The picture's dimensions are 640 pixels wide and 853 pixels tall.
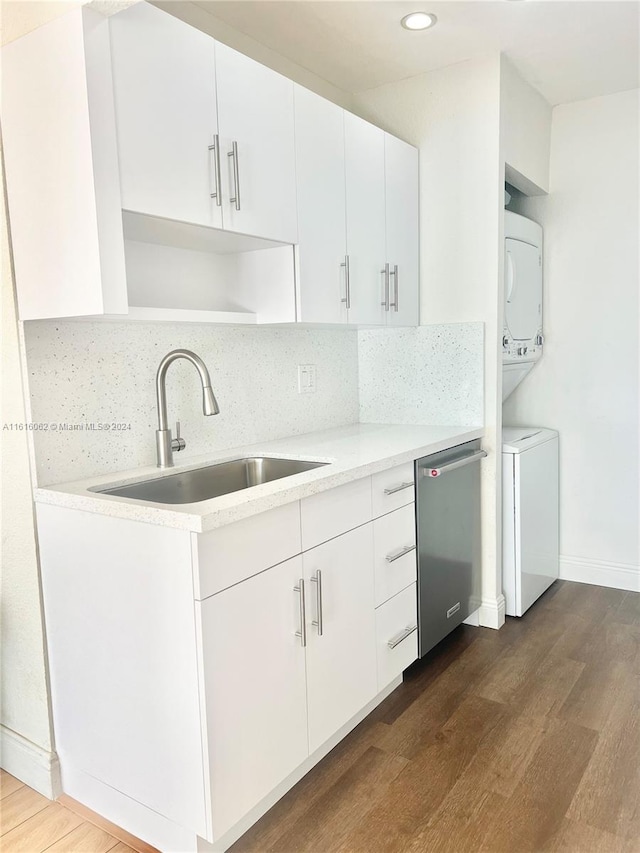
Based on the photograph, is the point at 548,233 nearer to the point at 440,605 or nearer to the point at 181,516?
the point at 440,605

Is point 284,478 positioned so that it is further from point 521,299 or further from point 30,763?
point 521,299

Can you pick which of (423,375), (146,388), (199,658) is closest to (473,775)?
(199,658)

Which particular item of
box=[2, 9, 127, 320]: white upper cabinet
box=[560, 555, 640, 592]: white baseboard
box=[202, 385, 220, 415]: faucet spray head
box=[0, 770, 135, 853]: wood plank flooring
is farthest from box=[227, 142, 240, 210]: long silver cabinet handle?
box=[560, 555, 640, 592]: white baseboard

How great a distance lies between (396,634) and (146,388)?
1195 mm

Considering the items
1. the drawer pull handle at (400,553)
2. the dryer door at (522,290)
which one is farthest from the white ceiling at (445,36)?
the drawer pull handle at (400,553)

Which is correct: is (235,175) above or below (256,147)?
below

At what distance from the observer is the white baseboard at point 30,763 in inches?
70.1

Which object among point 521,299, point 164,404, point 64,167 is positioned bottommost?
point 164,404

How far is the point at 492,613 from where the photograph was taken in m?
2.80

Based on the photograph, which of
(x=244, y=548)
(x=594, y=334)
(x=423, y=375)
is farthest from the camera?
(x=594, y=334)

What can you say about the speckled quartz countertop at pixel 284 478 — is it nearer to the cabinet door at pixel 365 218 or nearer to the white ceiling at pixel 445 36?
the cabinet door at pixel 365 218

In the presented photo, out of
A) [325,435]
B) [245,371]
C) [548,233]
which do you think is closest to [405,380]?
[325,435]

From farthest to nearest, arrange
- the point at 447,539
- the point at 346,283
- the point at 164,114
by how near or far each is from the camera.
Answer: the point at 447,539 → the point at 346,283 → the point at 164,114

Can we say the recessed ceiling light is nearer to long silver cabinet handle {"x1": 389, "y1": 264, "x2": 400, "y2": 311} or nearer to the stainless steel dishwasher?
long silver cabinet handle {"x1": 389, "y1": 264, "x2": 400, "y2": 311}
